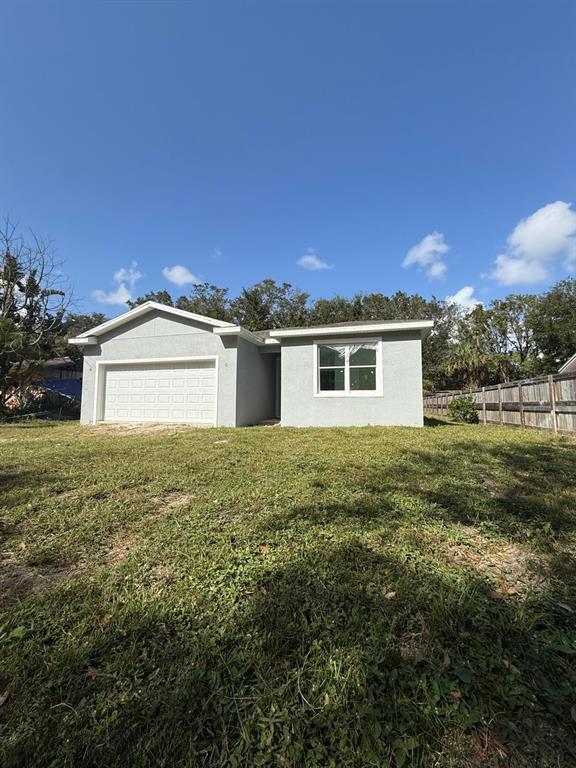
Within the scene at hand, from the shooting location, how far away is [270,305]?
33.3 metres

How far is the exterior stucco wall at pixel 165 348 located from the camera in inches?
426

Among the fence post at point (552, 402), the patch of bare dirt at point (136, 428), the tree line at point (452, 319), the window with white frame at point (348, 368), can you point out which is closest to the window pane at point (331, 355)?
the window with white frame at point (348, 368)

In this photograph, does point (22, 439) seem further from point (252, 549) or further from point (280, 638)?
point (280, 638)

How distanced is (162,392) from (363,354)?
268 inches

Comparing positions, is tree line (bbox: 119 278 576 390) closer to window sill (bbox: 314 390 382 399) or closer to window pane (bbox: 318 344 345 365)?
window pane (bbox: 318 344 345 365)

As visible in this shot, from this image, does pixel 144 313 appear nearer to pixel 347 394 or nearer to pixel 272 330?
pixel 272 330

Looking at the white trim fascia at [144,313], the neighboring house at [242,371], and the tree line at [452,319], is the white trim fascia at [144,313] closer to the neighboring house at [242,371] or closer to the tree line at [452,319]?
the neighboring house at [242,371]

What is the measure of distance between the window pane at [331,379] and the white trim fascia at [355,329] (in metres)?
1.11

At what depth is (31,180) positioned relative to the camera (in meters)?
14.2

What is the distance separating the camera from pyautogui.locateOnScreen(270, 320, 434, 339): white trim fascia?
31.8 feet

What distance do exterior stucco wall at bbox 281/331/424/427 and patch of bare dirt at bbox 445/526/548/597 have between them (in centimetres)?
707

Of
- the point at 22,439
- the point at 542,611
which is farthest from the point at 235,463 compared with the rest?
the point at 22,439

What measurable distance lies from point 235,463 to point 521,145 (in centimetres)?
1298

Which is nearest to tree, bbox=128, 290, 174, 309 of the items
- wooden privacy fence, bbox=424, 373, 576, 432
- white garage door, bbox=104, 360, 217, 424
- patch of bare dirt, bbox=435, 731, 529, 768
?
white garage door, bbox=104, 360, 217, 424
